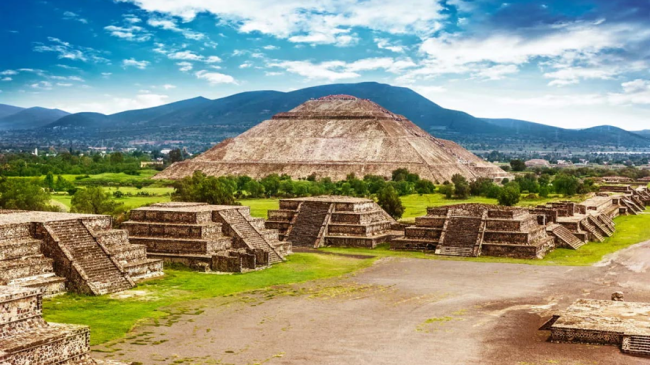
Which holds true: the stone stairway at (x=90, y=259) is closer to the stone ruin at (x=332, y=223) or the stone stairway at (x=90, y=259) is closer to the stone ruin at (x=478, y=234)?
the stone ruin at (x=332, y=223)

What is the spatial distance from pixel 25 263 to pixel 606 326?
22537mm

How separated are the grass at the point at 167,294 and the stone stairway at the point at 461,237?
6302mm

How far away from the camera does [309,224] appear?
53.9 m

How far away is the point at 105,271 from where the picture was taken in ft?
109

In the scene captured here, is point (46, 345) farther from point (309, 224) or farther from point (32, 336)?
point (309, 224)

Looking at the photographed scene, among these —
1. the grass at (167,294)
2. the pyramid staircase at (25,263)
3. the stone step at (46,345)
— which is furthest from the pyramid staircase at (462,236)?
the stone step at (46,345)

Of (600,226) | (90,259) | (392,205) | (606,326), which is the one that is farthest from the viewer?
(392,205)

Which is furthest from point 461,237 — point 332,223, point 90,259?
point 90,259

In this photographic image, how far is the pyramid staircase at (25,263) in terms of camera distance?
99.0 ft

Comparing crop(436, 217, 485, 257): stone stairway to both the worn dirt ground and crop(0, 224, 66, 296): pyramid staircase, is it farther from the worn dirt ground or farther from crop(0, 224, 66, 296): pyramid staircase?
crop(0, 224, 66, 296): pyramid staircase

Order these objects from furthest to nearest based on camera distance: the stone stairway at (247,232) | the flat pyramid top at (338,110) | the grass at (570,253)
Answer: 1. the flat pyramid top at (338,110)
2. the grass at (570,253)
3. the stone stairway at (247,232)

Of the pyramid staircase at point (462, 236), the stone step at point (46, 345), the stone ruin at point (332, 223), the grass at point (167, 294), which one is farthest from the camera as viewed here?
the stone ruin at point (332, 223)

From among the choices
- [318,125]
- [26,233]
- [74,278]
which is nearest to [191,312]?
[74,278]

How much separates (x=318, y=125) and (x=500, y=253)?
11863 centimetres
